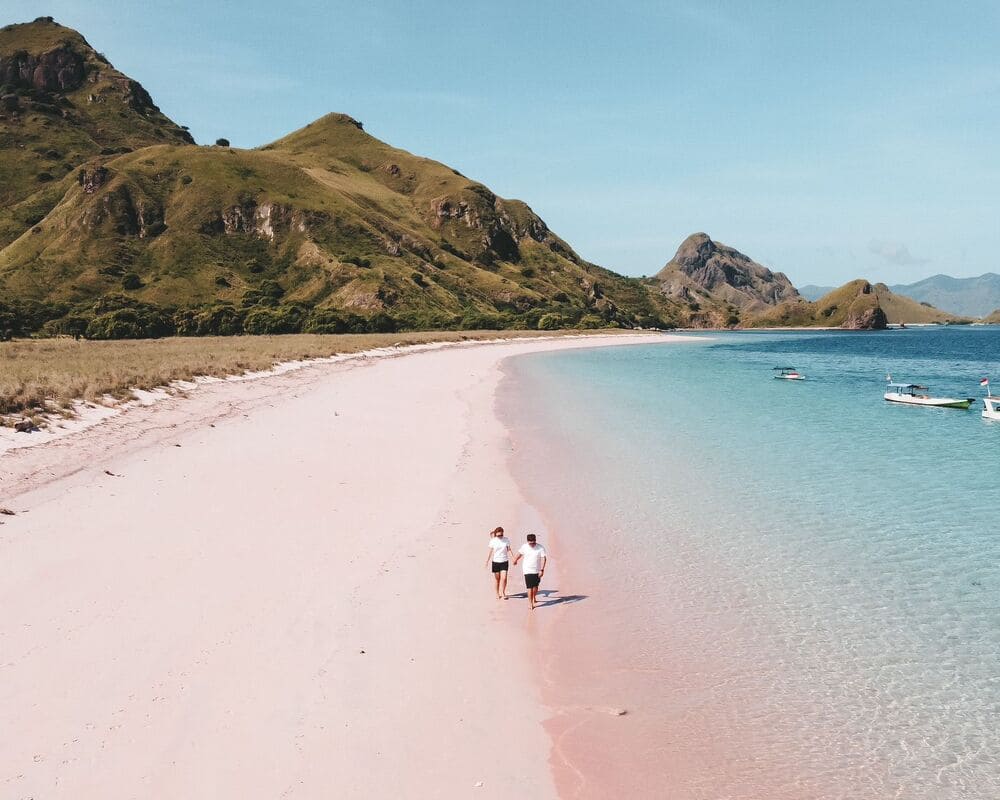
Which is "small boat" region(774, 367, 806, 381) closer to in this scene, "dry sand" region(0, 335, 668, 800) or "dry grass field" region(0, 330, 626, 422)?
"dry grass field" region(0, 330, 626, 422)

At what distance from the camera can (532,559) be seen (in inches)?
482

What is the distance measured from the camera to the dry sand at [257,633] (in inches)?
296

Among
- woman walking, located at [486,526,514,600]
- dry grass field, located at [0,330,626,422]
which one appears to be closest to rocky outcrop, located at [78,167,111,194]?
dry grass field, located at [0,330,626,422]

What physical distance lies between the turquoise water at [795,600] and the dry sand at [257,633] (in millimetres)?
1877

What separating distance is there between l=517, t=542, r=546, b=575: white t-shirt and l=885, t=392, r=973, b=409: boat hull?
40.0 m

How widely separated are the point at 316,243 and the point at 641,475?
187m

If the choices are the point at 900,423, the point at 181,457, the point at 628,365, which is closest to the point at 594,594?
the point at 181,457

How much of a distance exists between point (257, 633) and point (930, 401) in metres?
44.6

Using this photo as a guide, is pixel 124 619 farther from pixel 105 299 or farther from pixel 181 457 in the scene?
pixel 105 299

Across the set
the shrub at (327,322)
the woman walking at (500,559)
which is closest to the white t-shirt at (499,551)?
the woman walking at (500,559)

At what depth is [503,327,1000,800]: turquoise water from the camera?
8297 mm

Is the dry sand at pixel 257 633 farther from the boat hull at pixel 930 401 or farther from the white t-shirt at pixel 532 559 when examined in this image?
the boat hull at pixel 930 401

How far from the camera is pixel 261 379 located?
44.8 m

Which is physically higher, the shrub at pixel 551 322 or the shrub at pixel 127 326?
the shrub at pixel 551 322
